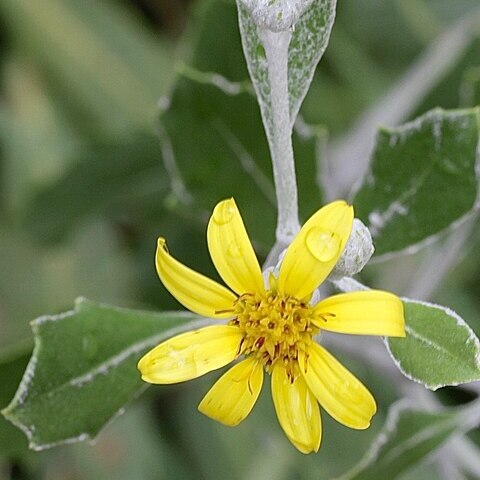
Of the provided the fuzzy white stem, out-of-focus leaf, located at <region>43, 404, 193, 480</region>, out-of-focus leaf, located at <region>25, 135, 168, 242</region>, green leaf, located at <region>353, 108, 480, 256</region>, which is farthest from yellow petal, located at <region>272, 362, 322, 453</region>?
out-of-focus leaf, located at <region>43, 404, 193, 480</region>

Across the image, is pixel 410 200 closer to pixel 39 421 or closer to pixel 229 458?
pixel 39 421

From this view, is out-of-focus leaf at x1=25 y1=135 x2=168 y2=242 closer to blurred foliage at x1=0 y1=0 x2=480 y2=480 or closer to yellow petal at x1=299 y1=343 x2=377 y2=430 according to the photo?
blurred foliage at x1=0 y1=0 x2=480 y2=480

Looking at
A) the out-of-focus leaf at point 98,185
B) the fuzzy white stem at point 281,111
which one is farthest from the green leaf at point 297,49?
the out-of-focus leaf at point 98,185

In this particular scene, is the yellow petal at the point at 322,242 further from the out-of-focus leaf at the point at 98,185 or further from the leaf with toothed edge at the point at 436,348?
the out-of-focus leaf at the point at 98,185

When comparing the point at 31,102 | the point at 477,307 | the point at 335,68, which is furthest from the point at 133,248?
the point at 477,307

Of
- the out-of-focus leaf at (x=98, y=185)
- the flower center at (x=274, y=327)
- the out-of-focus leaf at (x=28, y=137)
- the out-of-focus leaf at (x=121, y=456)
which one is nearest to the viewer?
the flower center at (x=274, y=327)

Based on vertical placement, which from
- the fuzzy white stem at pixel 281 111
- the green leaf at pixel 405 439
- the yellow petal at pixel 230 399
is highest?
the fuzzy white stem at pixel 281 111
